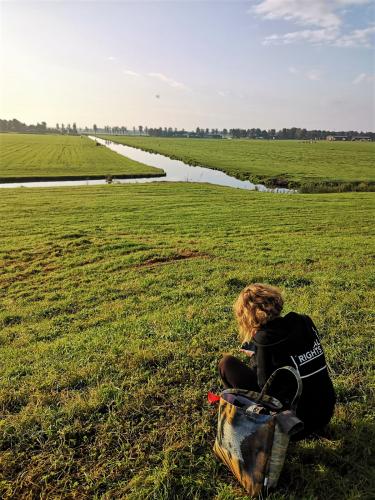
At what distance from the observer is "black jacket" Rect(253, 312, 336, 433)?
3434 millimetres

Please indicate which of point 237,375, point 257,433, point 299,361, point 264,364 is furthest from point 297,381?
point 237,375

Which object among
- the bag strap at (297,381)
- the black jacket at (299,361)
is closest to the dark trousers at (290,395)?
the black jacket at (299,361)

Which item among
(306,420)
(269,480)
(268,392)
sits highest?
(268,392)

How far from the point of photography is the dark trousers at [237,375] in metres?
3.80

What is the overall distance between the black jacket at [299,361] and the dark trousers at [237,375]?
0.24 metres

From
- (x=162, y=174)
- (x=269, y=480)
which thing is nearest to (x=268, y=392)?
(x=269, y=480)

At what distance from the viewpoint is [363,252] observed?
1193 centimetres

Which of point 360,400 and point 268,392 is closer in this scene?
point 268,392

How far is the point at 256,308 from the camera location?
3689 millimetres

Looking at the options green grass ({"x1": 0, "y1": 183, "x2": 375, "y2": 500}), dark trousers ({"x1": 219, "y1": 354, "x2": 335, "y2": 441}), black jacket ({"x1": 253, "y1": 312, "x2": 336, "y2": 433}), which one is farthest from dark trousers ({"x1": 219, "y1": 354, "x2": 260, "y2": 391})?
green grass ({"x1": 0, "y1": 183, "x2": 375, "y2": 500})

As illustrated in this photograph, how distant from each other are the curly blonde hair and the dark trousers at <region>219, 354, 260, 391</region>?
343 millimetres

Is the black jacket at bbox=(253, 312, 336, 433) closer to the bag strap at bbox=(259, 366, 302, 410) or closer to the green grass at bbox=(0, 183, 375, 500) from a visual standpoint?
the bag strap at bbox=(259, 366, 302, 410)

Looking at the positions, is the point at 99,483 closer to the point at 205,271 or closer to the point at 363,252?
the point at 205,271

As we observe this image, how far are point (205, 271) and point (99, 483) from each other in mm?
6771
